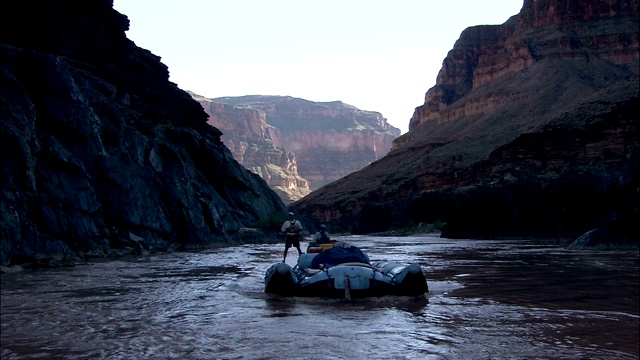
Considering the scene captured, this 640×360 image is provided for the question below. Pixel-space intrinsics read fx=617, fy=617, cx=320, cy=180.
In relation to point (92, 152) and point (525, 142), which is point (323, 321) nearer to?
point (92, 152)

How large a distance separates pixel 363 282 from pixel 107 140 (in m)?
27.8

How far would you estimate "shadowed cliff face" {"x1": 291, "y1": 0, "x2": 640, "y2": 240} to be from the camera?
4938 cm

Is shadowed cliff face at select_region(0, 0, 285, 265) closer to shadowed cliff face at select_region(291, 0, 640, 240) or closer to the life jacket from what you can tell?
the life jacket

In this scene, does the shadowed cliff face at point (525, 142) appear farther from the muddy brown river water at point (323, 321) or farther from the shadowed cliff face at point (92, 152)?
the shadowed cliff face at point (92, 152)

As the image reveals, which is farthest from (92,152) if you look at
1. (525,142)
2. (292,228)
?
(525,142)

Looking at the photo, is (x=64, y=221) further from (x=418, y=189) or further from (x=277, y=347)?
(x=418, y=189)

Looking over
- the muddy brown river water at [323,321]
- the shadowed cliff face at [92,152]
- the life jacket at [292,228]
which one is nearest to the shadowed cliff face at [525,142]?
the life jacket at [292,228]

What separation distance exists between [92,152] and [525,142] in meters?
48.0

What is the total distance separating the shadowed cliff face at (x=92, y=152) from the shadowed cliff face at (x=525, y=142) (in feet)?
79.1

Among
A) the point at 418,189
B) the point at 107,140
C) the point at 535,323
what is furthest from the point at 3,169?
the point at 418,189

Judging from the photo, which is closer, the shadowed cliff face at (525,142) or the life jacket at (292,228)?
the life jacket at (292,228)

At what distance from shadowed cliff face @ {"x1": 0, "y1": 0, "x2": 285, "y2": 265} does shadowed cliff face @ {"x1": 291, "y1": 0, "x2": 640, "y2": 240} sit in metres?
24.1

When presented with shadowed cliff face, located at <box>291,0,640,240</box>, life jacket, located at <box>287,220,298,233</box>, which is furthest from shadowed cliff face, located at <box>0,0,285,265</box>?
shadowed cliff face, located at <box>291,0,640,240</box>

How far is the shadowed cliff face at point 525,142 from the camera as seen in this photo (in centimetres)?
4938
